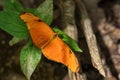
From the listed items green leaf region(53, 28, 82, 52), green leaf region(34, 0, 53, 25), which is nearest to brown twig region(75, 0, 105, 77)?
green leaf region(53, 28, 82, 52)

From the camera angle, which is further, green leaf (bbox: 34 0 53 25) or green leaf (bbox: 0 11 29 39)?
green leaf (bbox: 34 0 53 25)

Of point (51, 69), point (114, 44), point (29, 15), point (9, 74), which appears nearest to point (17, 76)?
point (9, 74)

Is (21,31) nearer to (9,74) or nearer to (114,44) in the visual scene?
(9,74)

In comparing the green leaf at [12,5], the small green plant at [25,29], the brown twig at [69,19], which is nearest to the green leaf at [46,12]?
the small green plant at [25,29]

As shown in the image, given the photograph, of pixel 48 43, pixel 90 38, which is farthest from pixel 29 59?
pixel 90 38

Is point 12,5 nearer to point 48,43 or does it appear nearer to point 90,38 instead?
point 48,43

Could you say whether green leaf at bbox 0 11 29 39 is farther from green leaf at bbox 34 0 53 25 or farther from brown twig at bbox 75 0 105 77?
brown twig at bbox 75 0 105 77
